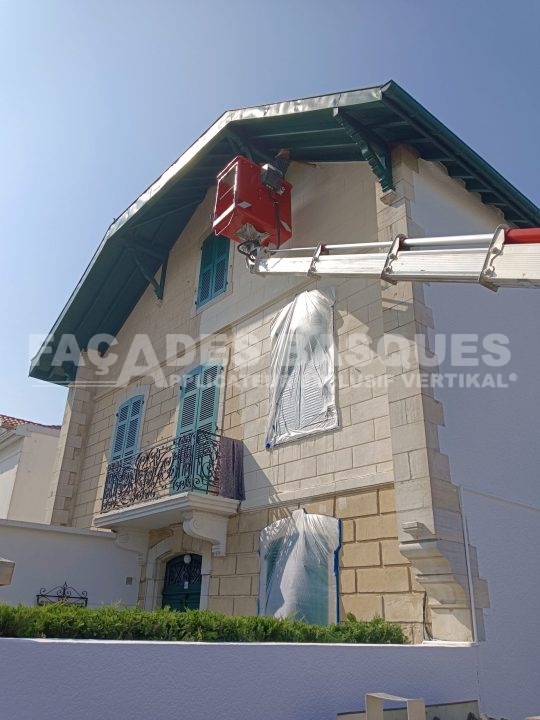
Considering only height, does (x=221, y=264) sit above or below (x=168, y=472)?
above

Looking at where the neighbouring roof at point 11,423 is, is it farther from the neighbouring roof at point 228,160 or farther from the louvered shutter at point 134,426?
the louvered shutter at point 134,426

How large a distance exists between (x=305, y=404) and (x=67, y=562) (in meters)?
5.31

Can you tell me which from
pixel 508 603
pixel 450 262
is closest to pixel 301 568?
pixel 508 603

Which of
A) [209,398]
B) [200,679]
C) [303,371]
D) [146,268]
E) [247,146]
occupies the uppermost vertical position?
[247,146]

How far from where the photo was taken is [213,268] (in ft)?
38.3

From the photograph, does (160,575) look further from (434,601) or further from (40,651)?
(40,651)

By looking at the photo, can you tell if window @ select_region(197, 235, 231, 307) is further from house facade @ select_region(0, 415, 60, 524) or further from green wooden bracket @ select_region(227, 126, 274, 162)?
house facade @ select_region(0, 415, 60, 524)

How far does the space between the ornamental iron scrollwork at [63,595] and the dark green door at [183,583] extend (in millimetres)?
1398

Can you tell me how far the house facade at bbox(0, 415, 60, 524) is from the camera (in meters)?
16.1

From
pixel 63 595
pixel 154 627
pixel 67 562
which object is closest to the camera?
pixel 154 627

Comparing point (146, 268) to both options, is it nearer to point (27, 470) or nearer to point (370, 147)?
point (370, 147)

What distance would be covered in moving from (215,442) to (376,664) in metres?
4.68

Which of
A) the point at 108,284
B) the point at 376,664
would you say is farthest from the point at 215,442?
the point at 108,284

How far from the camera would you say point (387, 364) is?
23.5 feet
